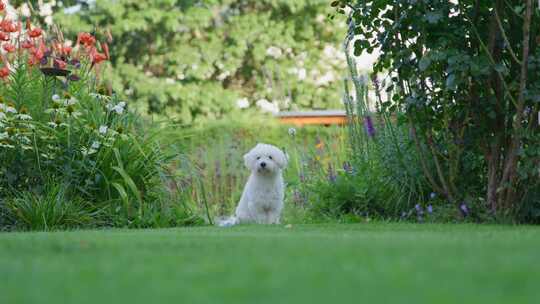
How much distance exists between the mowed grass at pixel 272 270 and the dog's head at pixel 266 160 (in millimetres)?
4082

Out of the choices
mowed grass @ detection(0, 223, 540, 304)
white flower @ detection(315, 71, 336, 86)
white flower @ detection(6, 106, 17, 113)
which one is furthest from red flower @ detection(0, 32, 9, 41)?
white flower @ detection(315, 71, 336, 86)

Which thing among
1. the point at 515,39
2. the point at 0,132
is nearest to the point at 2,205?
the point at 0,132

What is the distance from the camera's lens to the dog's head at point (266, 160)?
805cm

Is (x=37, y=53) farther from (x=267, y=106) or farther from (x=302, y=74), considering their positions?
(x=302, y=74)

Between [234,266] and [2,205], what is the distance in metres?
3.77

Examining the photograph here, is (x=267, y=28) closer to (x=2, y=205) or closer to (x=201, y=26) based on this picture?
(x=201, y=26)

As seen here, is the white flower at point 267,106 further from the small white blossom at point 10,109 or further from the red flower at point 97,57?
the small white blossom at point 10,109

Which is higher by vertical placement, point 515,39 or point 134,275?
point 515,39

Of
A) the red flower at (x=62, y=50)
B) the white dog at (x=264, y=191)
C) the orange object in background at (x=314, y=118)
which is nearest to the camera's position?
the red flower at (x=62, y=50)

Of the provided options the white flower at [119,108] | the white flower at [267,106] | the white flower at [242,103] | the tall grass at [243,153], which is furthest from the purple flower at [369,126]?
the white flower at [242,103]

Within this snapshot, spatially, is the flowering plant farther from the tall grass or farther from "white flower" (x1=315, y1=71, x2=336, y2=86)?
"white flower" (x1=315, y1=71, x2=336, y2=86)

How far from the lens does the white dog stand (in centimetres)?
800

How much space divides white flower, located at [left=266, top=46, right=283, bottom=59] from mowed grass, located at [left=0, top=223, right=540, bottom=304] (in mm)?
15000

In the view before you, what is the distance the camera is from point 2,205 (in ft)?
20.1
